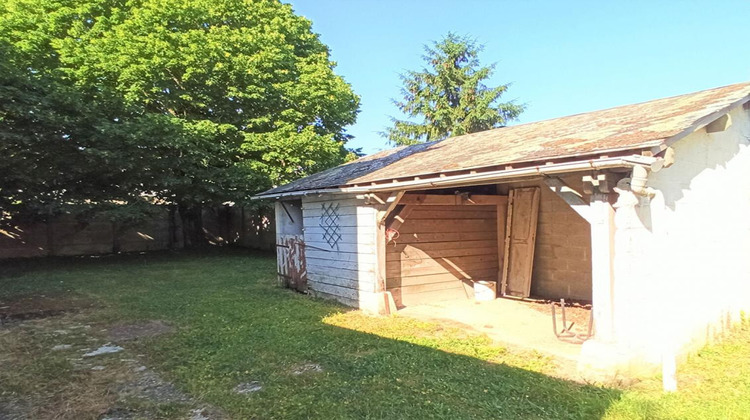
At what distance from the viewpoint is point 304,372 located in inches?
174

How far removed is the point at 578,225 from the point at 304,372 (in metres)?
5.57

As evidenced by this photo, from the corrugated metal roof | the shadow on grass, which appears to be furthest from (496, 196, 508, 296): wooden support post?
the shadow on grass

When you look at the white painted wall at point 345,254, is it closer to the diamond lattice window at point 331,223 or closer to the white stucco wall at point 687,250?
the diamond lattice window at point 331,223

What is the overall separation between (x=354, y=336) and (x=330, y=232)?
2.90 meters

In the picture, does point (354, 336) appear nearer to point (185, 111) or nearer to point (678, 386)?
point (678, 386)

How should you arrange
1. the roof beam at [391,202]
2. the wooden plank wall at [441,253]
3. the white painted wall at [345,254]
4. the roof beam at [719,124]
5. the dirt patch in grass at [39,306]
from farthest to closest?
the wooden plank wall at [441,253], the white painted wall at [345,254], the dirt patch in grass at [39,306], the roof beam at [391,202], the roof beam at [719,124]

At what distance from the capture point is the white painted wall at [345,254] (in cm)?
731

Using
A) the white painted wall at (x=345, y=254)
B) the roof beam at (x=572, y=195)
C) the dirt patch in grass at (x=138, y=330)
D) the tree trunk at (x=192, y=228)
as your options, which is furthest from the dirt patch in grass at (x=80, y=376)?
the tree trunk at (x=192, y=228)

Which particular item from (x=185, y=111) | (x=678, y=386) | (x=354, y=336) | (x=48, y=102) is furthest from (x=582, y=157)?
(x=185, y=111)

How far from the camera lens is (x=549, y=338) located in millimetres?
5668

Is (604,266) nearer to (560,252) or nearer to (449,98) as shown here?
(560,252)

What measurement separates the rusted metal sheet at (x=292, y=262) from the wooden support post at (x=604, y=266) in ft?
19.6

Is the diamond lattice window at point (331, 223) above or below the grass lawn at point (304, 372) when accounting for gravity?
above

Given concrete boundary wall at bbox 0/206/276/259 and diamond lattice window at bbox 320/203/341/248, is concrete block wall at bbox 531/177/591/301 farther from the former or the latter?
concrete boundary wall at bbox 0/206/276/259
